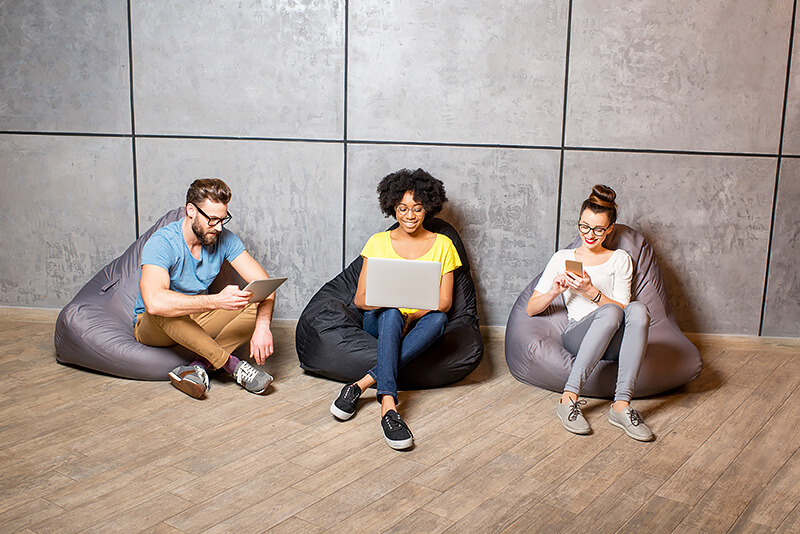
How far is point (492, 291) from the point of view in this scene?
4293mm

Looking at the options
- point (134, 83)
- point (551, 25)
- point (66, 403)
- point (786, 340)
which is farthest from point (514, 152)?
point (66, 403)

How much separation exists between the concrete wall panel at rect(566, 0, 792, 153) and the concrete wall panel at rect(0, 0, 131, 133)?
2.75m

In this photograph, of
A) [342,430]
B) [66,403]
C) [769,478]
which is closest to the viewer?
[769,478]

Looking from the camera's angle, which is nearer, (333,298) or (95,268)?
(333,298)

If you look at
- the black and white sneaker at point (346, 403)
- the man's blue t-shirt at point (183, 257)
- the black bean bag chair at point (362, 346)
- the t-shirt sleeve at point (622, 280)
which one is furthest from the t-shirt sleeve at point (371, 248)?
the t-shirt sleeve at point (622, 280)

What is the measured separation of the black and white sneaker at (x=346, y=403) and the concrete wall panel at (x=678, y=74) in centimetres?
210

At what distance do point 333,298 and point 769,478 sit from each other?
2.22 meters

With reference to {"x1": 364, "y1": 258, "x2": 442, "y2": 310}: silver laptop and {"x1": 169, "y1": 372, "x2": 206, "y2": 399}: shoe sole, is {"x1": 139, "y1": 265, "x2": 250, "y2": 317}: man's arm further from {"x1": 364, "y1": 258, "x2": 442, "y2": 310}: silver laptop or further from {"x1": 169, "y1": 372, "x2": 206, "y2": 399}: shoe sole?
{"x1": 364, "y1": 258, "x2": 442, "y2": 310}: silver laptop

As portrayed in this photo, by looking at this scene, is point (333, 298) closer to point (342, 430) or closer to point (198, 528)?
point (342, 430)

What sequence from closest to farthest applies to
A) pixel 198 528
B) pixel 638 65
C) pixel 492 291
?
pixel 198 528 → pixel 638 65 → pixel 492 291

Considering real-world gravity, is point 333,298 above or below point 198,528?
above

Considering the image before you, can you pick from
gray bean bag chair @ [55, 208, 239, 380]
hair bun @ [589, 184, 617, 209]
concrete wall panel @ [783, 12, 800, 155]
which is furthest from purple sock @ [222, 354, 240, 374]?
concrete wall panel @ [783, 12, 800, 155]

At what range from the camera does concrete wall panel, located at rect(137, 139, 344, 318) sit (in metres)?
4.20

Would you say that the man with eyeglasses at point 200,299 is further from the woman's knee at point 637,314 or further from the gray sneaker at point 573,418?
the woman's knee at point 637,314
